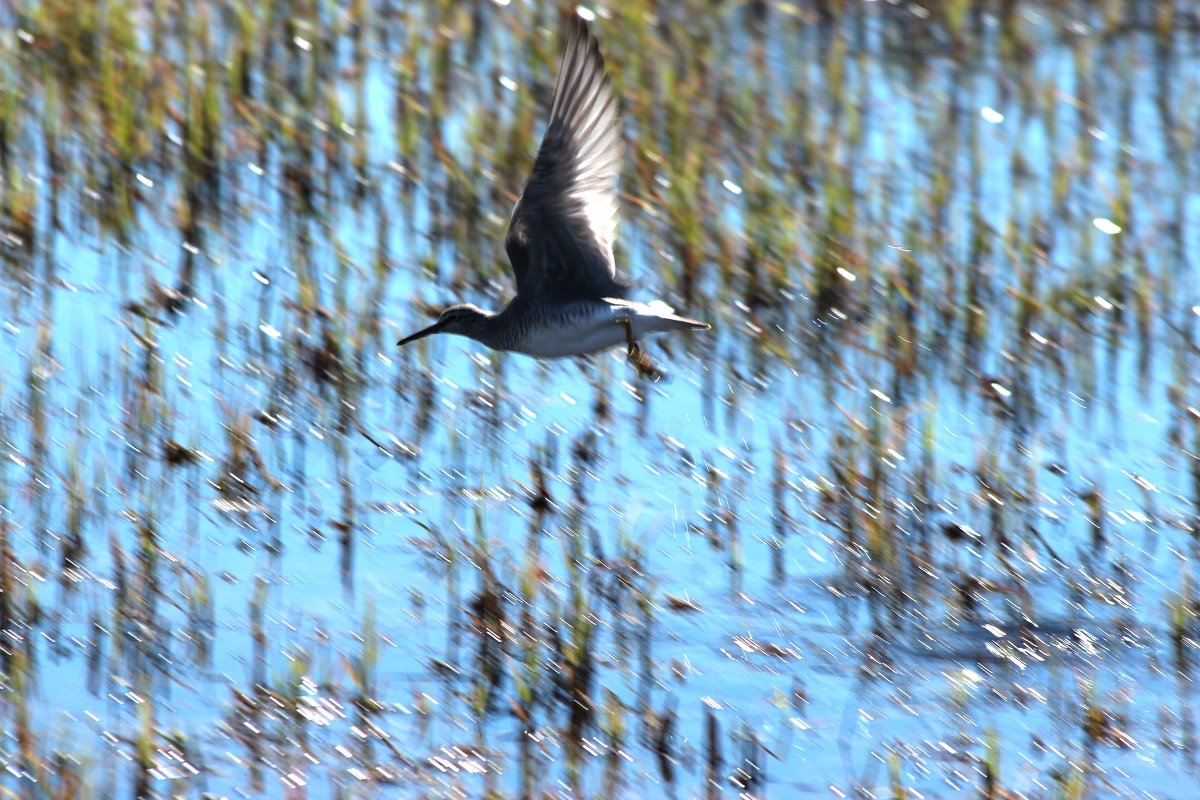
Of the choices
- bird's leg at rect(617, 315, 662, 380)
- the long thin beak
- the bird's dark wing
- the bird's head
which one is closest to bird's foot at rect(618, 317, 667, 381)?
bird's leg at rect(617, 315, 662, 380)

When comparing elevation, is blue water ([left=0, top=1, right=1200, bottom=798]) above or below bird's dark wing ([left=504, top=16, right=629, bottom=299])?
below

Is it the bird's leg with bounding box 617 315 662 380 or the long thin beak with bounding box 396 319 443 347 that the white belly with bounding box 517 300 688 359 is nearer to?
the bird's leg with bounding box 617 315 662 380

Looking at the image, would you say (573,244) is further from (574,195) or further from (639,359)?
(639,359)

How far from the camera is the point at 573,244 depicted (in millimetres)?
6605

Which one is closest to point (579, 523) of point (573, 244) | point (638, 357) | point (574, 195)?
point (638, 357)

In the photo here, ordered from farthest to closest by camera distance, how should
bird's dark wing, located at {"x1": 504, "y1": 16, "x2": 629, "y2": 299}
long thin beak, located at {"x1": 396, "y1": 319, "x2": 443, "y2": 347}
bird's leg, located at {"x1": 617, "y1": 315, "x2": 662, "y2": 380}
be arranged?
long thin beak, located at {"x1": 396, "y1": 319, "x2": 443, "y2": 347} < bird's leg, located at {"x1": 617, "y1": 315, "x2": 662, "y2": 380} < bird's dark wing, located at {"x1": 504, "y1": 16, "x2": 629, "y2": 299}

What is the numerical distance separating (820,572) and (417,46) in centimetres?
505

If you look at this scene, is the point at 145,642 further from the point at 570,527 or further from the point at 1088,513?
the point at 1088,513

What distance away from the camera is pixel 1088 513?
21.0 ft

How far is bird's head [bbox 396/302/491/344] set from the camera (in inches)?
267

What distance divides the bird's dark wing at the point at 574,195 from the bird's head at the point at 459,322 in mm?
207

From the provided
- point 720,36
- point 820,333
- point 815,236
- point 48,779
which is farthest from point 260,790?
point 720,36

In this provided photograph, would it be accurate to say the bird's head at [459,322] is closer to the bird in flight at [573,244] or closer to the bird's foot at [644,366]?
the bird in flight at [573,244]

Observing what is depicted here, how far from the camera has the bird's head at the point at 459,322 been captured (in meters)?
6.79
